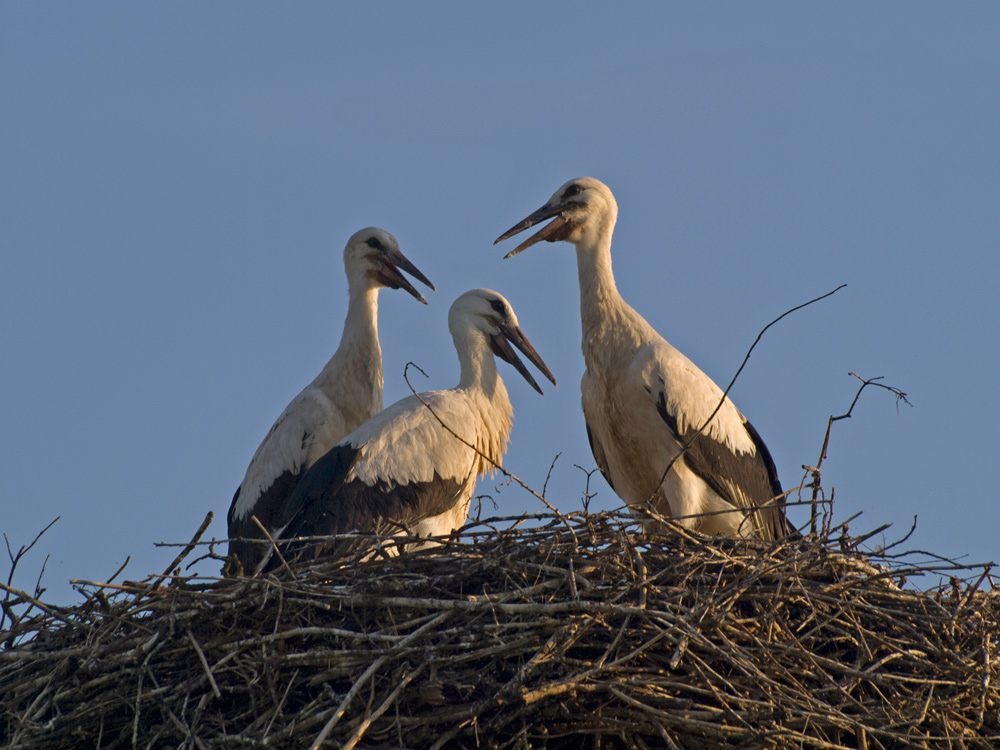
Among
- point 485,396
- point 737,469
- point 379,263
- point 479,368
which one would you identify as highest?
point 379,263

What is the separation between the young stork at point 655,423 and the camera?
18.5 feet

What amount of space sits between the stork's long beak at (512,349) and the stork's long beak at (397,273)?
69 cm

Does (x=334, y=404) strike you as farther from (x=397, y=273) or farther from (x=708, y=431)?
(x=708, y=431)

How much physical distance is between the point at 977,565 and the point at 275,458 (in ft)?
11.5

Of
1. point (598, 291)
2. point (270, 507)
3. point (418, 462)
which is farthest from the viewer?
point (270, 507)

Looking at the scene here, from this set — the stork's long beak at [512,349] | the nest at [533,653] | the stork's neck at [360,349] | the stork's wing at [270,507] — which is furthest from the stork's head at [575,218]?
the nest at [533,653]

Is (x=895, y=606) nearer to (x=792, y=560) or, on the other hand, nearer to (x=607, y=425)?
(x=792, y=560)

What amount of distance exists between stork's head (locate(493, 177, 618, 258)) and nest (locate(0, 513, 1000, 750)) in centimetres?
231

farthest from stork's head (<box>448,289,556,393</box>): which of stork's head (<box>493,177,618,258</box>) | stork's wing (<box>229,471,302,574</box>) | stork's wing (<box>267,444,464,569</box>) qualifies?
stork's wing (<box>229,471,302,574</box>)

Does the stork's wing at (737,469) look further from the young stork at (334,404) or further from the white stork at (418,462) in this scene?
the young stork at (334,404)

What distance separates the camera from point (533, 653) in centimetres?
381

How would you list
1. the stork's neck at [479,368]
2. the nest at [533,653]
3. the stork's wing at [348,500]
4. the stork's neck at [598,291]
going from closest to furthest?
the nest at [533,653], the stork's wing at [348,500], the stork's neck at [598,291], the stork's neck at [479,368]

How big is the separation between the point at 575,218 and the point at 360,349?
1.37m

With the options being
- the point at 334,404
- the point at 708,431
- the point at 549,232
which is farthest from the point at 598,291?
the point at 334,404
